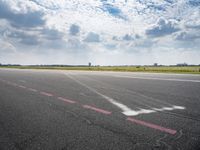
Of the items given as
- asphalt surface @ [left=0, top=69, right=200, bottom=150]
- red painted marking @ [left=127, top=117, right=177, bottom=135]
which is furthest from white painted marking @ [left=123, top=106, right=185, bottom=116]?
red painted marking @ [left=127, top=117, right=177, bottom=135]

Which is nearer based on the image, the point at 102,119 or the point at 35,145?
the point at 35,145

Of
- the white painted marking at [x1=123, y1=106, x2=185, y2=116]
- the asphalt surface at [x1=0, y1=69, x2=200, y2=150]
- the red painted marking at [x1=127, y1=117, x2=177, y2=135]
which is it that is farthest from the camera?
the white painted marking at [x1=123, y1=106, x2=185, y2=116]

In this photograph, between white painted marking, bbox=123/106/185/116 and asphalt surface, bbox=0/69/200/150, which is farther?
white painted marking, bbox=123/106/185/116

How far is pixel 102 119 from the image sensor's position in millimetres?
4578

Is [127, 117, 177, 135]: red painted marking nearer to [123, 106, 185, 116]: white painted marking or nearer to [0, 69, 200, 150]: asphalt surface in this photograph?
[0, 69, 200, 150]: asphalt surface

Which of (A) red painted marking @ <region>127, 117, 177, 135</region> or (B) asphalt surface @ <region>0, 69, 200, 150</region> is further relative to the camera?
(A) red painted marking @ <region>127, 117, 177, 135</region>

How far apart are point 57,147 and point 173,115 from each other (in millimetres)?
2868

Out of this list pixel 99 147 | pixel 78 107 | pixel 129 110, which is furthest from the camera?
pixel 78 107

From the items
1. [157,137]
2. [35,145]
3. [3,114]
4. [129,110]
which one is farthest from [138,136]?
[3,114]

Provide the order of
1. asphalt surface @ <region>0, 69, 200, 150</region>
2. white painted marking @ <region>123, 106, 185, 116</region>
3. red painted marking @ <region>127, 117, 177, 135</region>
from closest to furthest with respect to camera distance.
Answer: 1. asphalt surface @ <region>0, 69, 200, 150</region>
2. red painted marking @ <region>127, 117, 177, 135</region>
3. white painted marking @ <region>123, 106, 185, 116</region>

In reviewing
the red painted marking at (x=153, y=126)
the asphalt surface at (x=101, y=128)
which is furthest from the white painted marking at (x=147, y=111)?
the red painted marking at (x=153, y=126)

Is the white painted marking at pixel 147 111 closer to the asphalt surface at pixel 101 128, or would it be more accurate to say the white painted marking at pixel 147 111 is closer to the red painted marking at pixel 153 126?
the asphalt surface at pixel 101 128

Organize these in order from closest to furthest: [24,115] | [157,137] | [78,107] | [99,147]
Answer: [99,147] → [157,137] → [24,115] → [78,107]

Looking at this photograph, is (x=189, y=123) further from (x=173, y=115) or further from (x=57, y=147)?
(x=57, y=147)
